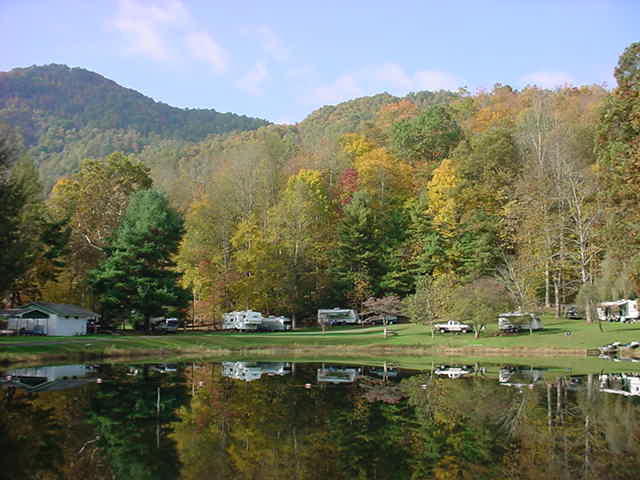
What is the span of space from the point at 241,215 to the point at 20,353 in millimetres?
35915

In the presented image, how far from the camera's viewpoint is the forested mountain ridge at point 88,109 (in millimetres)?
134500

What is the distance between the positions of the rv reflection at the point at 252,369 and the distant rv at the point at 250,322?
2257 cm

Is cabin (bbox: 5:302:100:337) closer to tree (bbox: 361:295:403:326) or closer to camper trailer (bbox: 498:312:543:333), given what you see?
tree (bbox: 361:295:403:326)

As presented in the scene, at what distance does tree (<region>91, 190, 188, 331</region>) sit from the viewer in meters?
52.1

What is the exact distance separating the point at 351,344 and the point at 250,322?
16269mm

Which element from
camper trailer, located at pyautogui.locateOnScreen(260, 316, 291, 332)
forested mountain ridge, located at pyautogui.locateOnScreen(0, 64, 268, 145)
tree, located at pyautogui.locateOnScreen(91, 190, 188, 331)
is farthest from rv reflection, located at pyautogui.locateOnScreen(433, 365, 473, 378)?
forested mountain ridge, located at pyautogui.locateOnScreen(0, 64, 268, 145)

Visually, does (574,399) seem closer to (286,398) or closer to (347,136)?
(286,398)

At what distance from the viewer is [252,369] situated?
3397cm

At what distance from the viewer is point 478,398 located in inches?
896

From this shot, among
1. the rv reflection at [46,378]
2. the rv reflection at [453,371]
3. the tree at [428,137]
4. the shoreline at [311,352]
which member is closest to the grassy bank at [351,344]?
the shoreline at [311,352]

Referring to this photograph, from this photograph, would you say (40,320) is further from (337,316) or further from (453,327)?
(453,327)

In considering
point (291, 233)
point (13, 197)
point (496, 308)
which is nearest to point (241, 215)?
point (291, 233)

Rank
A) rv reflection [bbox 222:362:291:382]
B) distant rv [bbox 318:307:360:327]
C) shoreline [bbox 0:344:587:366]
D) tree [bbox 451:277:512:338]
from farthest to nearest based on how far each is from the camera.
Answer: distant rv [bbox 318:307:360:327], tree [bbox 451:277:512:338], shoreline [bbox 0:344:587:366], rv reflection [bbox 222:362:291:382]

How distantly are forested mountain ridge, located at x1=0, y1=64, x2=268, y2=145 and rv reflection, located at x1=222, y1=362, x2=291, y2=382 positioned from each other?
100 meters
